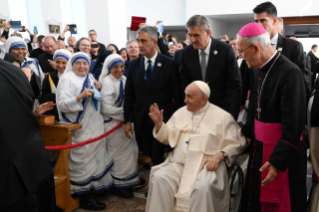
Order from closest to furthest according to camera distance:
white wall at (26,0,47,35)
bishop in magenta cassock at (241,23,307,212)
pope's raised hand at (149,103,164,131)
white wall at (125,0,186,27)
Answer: bishop in magenta cassock at (241,23,307,212) < pope's raised hand at (149,103,164,131) < white wall at (26,0,47,35) < white wall at (125,0,186,27)

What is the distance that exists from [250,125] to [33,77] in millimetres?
2924

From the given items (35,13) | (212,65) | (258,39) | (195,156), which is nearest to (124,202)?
(195,156)

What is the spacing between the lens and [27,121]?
5.78 ft

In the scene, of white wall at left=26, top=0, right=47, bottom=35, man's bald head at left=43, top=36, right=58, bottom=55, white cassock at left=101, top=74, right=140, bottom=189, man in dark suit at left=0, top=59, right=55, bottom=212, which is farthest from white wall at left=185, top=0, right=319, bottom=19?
man in dark suit at left=0, top=59, right=55, bottom=212

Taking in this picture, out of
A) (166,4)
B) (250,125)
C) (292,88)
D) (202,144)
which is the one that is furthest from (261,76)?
(166,4)

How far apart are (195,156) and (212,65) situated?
1074 mm

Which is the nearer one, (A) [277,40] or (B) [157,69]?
(A) [277,40]

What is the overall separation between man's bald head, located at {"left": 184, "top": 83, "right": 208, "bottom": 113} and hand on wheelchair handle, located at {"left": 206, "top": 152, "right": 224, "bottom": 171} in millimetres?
614

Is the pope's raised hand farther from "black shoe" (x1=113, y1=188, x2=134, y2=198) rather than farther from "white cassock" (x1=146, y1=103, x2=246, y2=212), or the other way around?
"black shoe" (x1=113, y1=188, x2=134, y2=198)

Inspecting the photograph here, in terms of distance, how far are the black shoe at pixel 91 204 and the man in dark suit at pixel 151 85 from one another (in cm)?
90

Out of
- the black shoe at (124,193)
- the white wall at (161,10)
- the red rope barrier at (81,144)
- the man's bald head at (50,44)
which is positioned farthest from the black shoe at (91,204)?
the white wall at (161,10)

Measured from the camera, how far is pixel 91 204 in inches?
143

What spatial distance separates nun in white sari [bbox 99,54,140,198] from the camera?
394cm

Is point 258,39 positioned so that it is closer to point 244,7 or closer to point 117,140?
point 117,140
